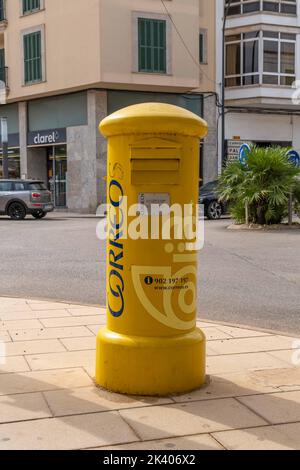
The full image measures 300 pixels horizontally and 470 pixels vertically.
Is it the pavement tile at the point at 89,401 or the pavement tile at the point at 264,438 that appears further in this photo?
the pavement tile at the point at 89,401

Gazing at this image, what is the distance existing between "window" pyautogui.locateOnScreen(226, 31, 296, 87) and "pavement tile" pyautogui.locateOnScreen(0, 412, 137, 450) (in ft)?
86.9

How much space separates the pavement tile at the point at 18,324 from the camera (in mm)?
5996

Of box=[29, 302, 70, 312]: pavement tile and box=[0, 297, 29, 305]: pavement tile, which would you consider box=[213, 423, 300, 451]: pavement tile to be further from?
box=[0, 297, 29, 305]: pavement tile

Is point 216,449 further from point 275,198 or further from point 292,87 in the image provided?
point 292,87

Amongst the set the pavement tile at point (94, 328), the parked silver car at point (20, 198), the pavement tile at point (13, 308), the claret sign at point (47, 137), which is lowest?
the pavement tile at point (94, 328)

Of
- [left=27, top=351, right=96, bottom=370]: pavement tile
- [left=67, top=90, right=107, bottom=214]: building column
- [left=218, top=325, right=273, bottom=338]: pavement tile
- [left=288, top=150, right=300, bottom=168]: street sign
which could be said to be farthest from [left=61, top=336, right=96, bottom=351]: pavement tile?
[left=67, top=90, right=107, bottom=214]: building column

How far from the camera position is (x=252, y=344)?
537cm

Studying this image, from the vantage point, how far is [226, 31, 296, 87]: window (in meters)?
28.3

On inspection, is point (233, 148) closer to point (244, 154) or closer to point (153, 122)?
point (244, 154)

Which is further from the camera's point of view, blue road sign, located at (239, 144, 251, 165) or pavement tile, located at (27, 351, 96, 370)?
blue road sign, located at (239, 144, 251, 165)

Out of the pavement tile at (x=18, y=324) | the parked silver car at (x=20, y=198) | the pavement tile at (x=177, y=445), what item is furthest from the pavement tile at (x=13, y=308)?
the parked silver car at (x=20, y=198)

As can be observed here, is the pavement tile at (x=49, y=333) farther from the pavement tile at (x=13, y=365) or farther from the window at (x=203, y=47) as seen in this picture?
the window at (x=203, y=47)

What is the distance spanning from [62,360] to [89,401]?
997 mm

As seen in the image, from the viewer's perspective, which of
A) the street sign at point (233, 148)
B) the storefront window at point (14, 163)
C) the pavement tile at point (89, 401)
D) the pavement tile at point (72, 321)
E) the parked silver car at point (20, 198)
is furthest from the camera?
the storefront window at point (14, 163)
